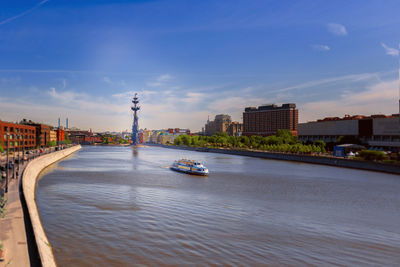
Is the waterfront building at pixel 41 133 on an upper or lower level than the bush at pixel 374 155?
upper

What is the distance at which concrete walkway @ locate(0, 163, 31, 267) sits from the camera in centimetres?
1256

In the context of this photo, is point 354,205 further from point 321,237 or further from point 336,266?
point 336,266

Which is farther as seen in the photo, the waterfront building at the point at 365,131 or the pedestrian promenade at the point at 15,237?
the waterfront building at the point at 365,131

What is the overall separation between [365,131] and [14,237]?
11119 centimetres

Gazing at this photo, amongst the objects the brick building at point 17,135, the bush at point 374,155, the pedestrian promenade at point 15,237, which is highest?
the brick building at point 17,135

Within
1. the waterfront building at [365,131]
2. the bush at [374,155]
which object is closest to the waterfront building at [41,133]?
the waterfront building at [365,131]

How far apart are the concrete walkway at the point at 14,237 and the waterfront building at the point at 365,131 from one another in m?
101

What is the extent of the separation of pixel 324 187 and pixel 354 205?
509 inches

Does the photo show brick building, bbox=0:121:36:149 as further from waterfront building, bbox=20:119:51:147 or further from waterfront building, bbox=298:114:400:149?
waterfront building, bbox=298:114:400:149

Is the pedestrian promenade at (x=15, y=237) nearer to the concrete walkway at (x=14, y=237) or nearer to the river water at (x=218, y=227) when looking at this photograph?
the concrete walkway at (x=14, y=237)

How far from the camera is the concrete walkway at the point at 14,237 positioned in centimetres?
1256

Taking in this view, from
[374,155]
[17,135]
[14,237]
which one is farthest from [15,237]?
[17,135]

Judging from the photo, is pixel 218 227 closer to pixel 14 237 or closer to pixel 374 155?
pixel 14 237

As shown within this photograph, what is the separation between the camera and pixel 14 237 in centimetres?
1510
